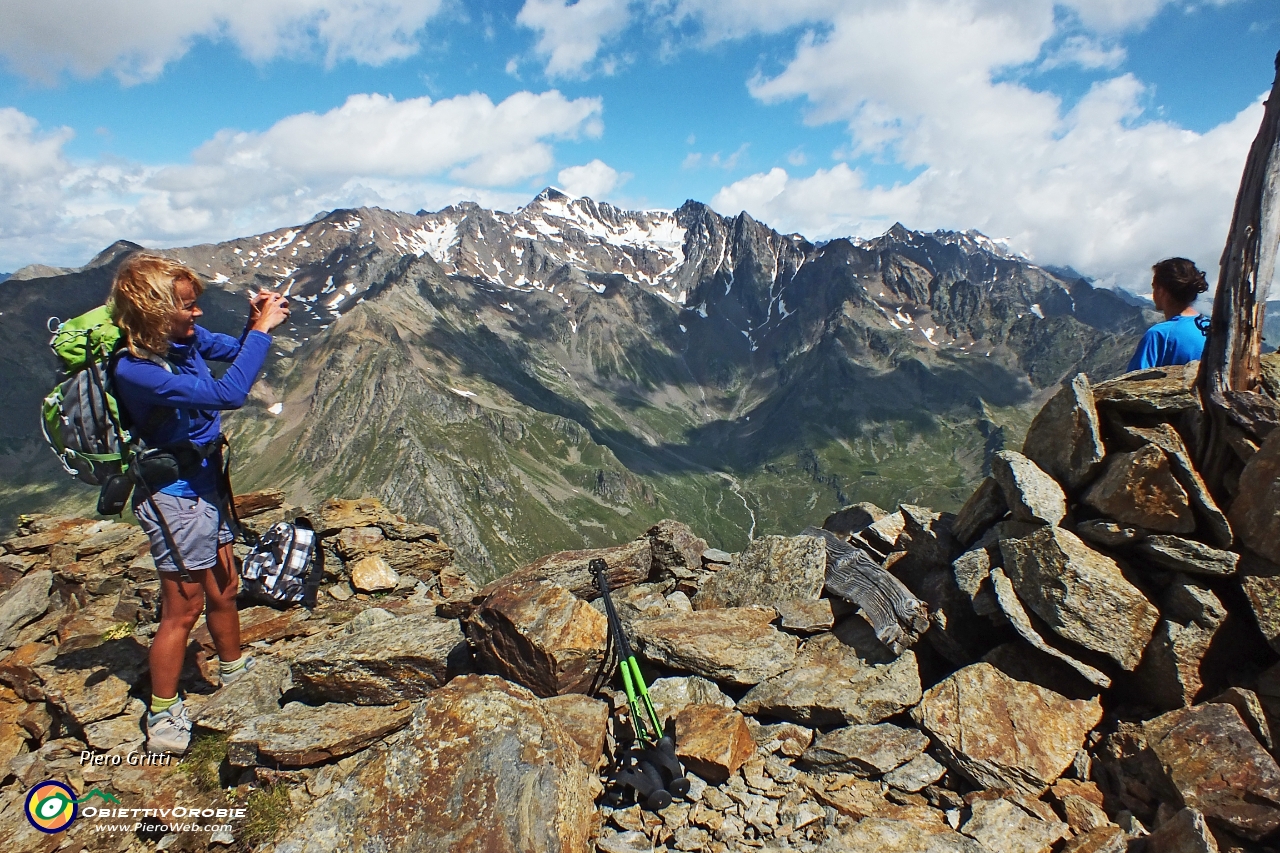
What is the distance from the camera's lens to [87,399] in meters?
7.37

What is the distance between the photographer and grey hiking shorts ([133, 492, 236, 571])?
8055mm

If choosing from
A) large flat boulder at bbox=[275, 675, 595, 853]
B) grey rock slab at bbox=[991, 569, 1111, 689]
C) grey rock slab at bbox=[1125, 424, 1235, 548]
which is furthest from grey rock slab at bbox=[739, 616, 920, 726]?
grey rock slab at bbox=[1125, 424, 1235, 548]

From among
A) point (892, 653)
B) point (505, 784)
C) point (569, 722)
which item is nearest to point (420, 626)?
point (569, 722)

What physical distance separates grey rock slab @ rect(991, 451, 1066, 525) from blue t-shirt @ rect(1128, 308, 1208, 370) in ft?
8.60

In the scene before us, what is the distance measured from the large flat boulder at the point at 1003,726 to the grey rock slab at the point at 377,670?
6733 millimetres

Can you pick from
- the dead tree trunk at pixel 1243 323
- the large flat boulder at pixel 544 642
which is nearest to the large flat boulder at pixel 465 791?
the large flat boulder at pixel 544 642

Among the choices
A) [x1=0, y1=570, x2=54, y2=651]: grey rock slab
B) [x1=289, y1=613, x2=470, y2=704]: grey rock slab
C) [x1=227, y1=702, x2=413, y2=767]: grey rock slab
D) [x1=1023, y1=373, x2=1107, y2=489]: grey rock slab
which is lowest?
[x1=0, y1=570, x2=54, y2=651]: grey rock slab

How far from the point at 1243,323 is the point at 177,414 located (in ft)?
47.3

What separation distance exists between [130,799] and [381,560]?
7.73 m

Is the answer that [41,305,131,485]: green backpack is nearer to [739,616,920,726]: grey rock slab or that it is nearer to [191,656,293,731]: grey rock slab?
[191,656,293,731]: grey rock slab

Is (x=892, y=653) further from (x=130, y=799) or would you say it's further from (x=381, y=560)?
(x=381, y=560)

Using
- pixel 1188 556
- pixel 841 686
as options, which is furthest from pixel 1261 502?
pixel 841 686

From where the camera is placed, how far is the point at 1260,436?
8.27 metres

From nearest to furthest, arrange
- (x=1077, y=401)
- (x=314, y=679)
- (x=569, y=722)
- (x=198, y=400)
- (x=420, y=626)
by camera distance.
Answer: (x=198, y=400) → (x=569, y=722) → (x=314, y=679) → (x=1077, y=401) → (x=420, y=626)
